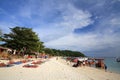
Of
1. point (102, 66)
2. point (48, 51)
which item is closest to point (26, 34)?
point (102, 66)

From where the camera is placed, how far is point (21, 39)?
48938 mm

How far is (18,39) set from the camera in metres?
48.9

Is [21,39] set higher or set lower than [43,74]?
higher

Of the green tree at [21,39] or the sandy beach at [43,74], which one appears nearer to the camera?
the sandy beach at [43,74]

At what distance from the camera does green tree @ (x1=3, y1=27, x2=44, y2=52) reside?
157 feet

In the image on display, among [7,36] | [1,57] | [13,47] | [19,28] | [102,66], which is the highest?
[19,28]

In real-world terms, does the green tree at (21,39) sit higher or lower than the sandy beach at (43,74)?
higher

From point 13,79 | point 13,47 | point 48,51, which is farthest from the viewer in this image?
point 48,51

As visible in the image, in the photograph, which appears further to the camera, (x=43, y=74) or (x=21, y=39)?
(x=21, y=39)

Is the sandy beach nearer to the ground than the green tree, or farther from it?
nearer to the ground

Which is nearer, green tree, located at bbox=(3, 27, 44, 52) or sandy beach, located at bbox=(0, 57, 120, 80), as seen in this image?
sandy beach, located at bbox=(0, 57, 120, 80)

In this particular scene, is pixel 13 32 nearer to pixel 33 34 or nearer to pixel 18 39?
pixel 18 39

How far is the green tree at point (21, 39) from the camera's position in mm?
48000

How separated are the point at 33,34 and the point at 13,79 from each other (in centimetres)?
4479
